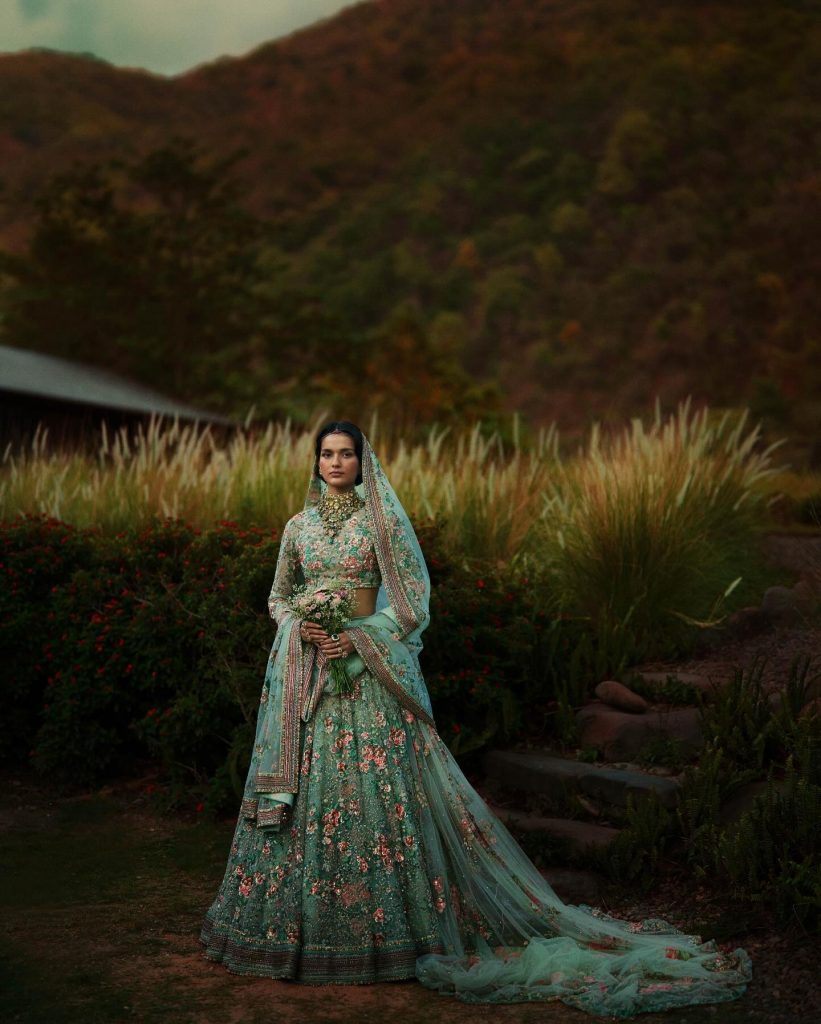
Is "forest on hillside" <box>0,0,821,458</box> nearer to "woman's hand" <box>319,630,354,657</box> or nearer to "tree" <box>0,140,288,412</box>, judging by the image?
"tree" <box>0,140,288,412</box>

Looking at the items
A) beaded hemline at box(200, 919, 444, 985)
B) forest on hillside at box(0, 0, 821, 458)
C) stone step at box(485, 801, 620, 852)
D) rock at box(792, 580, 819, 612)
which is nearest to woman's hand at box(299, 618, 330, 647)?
beaded hemline at box(200, 919, 444, 985)

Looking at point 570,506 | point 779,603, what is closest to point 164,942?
point 779,603

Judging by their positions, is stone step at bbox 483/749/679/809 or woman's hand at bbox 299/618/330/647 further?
stone step at bbox 483/749/679/809

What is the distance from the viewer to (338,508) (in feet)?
14.5

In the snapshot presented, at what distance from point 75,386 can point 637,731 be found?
1316 cm

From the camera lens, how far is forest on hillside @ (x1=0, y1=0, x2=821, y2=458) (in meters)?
29.1

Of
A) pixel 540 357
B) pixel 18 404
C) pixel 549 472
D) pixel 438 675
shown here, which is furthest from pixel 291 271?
pixel 438 675

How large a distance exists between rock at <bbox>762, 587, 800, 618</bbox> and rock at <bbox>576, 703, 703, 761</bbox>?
4.52 feet

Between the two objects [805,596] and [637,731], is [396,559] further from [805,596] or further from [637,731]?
[805,596]

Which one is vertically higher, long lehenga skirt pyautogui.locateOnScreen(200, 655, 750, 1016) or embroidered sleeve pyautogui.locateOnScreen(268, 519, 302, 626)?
embroidered sleeve pyautogui.locateOnScreen(268, 519, 302, 626)

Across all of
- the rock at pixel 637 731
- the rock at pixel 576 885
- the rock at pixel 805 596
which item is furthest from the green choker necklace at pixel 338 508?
the rock at pixel 805 596

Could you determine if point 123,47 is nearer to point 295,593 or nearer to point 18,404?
point 18,404

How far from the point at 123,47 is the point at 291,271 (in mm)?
13324

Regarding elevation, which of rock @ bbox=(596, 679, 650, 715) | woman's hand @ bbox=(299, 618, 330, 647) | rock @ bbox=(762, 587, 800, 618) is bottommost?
rock @ bbox=(596, 679, 650, 715)
